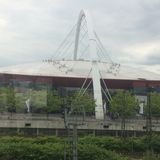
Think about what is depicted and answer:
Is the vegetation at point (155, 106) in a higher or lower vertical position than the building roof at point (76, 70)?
lower

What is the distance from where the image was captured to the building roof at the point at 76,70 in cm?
7325

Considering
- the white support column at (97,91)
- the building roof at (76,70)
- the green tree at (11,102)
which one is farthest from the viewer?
the building roof at (76,70)

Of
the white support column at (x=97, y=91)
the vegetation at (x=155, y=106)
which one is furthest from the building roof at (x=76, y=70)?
the vegetation at (x=155, y=106)

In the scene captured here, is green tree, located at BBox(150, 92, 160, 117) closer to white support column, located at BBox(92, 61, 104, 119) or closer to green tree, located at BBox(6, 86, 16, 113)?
white support column, located at BBox(92, 61, 104, 119)

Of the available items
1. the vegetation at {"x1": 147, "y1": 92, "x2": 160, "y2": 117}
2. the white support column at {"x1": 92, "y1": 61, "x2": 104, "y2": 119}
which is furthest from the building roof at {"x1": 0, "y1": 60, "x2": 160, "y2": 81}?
the vegetation at {"x1": 147, "y1": 92, "x2": 160, "y2": 117}

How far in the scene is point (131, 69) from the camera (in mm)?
86938

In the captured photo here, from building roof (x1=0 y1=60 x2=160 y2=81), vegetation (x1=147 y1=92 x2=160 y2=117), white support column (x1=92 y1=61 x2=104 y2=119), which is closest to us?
vegetation (x1=147 y1=92 x2=160 y2=117)

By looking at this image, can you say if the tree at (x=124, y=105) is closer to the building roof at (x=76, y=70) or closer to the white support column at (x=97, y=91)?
the white support column at (x=97, y=91)

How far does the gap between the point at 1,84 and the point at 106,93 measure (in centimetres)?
1483

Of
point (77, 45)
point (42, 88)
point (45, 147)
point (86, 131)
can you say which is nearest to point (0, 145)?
point (45, 147)

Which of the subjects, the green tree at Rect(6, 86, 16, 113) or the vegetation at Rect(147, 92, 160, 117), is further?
the vegetation at Rect(147, 92, 160, 117)

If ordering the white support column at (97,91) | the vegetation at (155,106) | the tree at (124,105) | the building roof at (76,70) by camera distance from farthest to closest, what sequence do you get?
the building roof at (76,70) < the white support column at (97,91) < the vegetation at (155,106) < the tree at (124,105)

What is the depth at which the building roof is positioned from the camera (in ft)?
240

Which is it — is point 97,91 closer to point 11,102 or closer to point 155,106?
point 155,106
